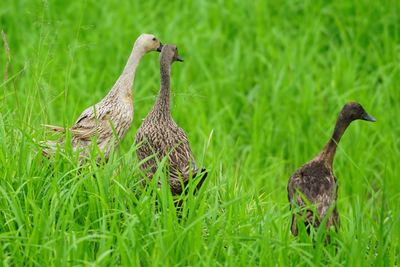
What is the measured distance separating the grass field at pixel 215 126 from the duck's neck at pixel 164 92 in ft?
0.21

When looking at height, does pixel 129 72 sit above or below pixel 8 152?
above

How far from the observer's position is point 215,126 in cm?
882

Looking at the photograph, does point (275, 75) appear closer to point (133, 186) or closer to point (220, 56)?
point (220, 56)

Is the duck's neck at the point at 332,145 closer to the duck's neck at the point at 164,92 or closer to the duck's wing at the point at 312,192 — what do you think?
the duck's wing at the point at 312,192

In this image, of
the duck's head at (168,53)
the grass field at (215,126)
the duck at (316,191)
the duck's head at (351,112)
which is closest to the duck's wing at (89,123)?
the grass field at (215,126)

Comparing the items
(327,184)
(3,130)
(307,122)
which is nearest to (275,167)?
(307,122)

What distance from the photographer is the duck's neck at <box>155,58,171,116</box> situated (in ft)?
19.5

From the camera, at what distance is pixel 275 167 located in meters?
8.39

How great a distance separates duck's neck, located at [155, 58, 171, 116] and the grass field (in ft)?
0.21

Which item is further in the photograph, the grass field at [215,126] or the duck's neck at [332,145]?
the duck's neck at [332,145]

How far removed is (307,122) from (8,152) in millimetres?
4181

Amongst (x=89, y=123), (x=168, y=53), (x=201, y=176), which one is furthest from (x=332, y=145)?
(x=89, y=123)

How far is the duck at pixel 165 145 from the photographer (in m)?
5.68

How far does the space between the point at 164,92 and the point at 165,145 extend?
381 millimetres
